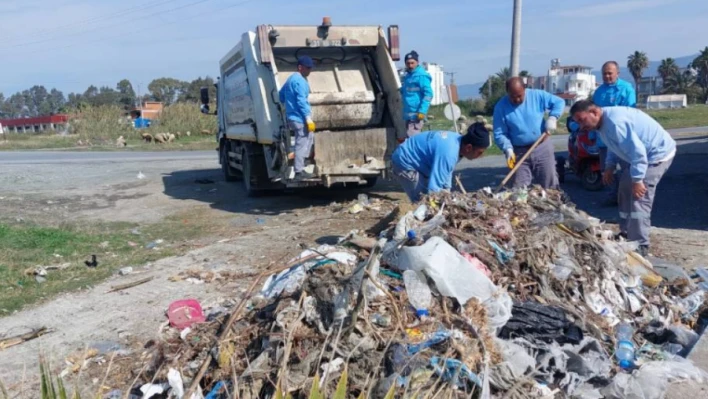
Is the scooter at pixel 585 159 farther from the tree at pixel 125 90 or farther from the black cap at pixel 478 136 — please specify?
the tree at pixel 125 90

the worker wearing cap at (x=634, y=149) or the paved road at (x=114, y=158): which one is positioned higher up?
the worker wearing cap at (x=634, y=149)

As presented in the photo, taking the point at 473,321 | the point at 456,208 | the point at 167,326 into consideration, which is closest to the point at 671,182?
the point at 456,208

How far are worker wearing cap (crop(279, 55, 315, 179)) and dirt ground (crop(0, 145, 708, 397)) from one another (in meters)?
0.90

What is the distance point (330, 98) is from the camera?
970 cm

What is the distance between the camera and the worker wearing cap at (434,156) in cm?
575

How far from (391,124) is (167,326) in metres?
5.87

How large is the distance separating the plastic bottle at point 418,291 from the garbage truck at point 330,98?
16.5 ft

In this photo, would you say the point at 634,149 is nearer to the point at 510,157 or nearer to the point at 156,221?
the point at 510,157

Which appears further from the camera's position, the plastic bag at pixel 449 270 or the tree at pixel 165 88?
the tree at pixel 165 88

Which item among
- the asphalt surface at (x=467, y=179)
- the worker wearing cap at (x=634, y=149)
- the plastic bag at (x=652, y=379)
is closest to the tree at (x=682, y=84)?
the asphalt surface at (x=467, y=179)

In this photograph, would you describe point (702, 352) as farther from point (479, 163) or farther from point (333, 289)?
point (479, 163)

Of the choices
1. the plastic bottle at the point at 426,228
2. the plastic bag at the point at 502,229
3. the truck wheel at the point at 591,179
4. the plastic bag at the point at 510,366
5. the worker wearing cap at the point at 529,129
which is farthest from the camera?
the truck wheel at the point at 591,179

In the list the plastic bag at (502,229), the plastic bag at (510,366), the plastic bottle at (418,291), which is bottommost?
the plastic bag at (510,366)

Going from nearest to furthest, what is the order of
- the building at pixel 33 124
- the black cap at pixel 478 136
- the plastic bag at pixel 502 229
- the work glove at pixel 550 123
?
the plastic bag at pixel 502 229 → the black cap at pixel 478 136 → the work glove at pixel 550 123 → the building at pixel 33 124
